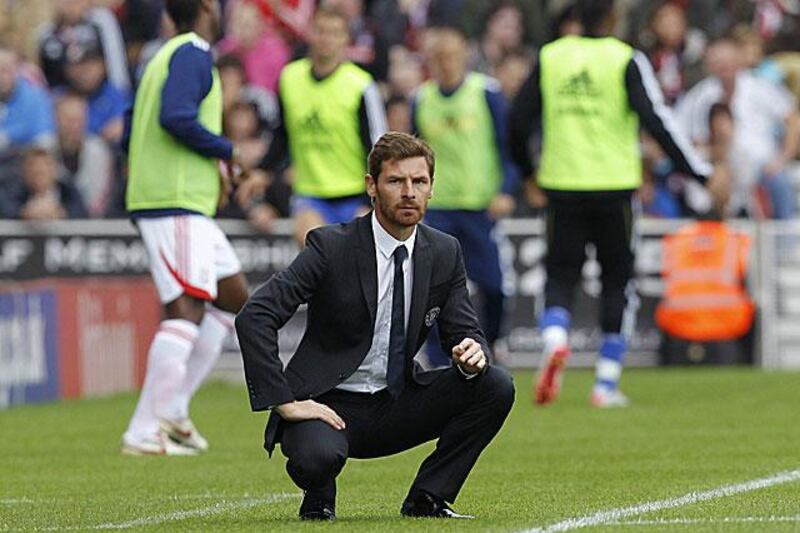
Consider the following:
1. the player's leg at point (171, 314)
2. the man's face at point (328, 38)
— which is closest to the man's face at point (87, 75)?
the man's face at point (328, 38)

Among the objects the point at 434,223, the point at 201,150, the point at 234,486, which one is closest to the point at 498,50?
the point at 434,223

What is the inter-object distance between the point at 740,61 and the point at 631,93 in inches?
285

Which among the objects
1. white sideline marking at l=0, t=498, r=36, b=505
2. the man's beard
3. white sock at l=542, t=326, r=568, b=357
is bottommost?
white sock at l=542, t=326, r=568, b=357

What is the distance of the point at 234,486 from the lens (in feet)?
32.3

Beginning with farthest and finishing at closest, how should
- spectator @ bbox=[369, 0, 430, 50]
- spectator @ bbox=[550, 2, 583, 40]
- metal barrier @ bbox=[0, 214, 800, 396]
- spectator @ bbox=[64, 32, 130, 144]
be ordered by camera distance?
1. spectator @ bbox=[369, 0, 430, 50]
2. spectator @ bbox=[64, 32, 130, 144]
3. metal barrier @ bbox=[0, 214, 800, 396]
4. spectator @ bbox=[550, 2, 583, 40]

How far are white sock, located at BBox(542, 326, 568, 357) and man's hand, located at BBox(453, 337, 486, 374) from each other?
21.9 ft

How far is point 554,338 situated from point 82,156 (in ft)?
26.2

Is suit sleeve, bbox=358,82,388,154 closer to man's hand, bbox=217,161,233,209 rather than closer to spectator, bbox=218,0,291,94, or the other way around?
man's hand, bbox=217,161,233,209

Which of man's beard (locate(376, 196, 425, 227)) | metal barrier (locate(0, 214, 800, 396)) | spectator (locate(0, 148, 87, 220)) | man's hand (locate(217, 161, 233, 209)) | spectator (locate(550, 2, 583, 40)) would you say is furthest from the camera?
metal barrier (locate(0, 214, 800, 396))

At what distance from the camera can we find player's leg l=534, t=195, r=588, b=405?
1462cm

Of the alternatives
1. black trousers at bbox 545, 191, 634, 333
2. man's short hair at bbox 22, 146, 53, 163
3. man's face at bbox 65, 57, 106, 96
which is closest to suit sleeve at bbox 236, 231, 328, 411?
black trousers at bbox 545, 191, 634, 333

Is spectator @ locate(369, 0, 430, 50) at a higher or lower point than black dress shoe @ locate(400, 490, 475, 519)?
higher

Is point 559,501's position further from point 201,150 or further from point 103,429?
point 103,429

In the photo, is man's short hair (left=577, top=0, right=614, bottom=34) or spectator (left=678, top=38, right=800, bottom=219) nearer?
man's short hair (left=577, top=0, right=614, bottom=34)
